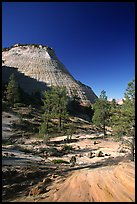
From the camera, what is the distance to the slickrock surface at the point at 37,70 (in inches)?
3999

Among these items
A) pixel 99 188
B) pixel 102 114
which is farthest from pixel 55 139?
pixel 99 188

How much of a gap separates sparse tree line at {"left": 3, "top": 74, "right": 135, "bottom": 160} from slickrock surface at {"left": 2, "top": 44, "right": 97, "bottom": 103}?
21.5 m

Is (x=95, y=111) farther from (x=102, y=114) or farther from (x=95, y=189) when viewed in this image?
(x=95, y=189)

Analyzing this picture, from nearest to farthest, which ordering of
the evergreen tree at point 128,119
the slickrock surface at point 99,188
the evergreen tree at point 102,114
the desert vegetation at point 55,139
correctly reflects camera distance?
the slickrock surface at point 99,188
the desert vegetation at point 55,139
the evergreen tree at point 128,119
the evergreen tree at point 102,114

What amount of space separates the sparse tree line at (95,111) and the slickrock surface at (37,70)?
21.5m

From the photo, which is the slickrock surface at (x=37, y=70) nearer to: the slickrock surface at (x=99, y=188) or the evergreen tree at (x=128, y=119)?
the evergreen tree at (x=128, y=119)

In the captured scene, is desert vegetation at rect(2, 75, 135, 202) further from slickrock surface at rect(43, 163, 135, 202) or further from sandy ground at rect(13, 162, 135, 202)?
slickrock surface at rect(43, 163, 135, 202)

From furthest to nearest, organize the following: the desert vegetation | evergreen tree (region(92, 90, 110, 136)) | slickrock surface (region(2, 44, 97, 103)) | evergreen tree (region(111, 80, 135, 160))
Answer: slickrock surface (region(2, 44, 97, 103)) < evergreen tree (region(92, 90, 110, 136)) < evergreen tree (region(111, 80, 135, 160)) < the desert vegetation

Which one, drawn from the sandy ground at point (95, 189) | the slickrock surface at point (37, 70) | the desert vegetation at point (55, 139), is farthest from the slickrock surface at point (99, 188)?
the slickrock surface at point (37, 70)

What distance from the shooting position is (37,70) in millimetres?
109000

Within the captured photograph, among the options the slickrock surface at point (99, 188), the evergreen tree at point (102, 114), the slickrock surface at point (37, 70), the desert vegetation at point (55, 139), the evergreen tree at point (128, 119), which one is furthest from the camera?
the slickrock surface at point (37, 70)

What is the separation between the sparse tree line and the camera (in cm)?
1894

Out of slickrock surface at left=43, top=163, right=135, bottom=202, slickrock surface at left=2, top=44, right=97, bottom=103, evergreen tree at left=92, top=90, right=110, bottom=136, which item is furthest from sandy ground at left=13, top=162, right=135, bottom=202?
slickrock surface at left=2, top=44, right=97, bottom=103

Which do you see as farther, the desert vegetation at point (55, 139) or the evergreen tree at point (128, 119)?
the evergreen tree at point (128, 119)
